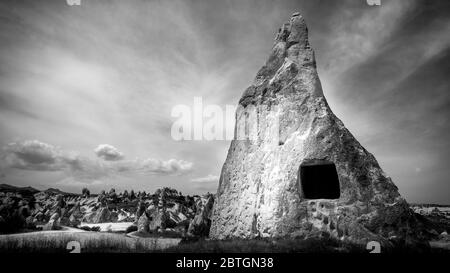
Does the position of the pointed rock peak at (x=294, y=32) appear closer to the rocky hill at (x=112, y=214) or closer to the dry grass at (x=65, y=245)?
the dry grass at (x=65, y=245)

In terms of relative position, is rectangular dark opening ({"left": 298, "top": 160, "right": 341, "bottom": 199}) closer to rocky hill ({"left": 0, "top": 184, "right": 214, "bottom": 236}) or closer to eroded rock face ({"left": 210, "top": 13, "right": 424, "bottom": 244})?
eroded rock face ({"left": 210, "top": 13, "right": 424, "bottom": 244})

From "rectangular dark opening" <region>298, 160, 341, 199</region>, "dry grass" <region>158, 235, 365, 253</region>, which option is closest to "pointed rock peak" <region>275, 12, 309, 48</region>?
"rectangular dark opening" <region>298, 160, 341, 199</region>

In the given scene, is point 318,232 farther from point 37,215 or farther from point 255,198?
point 37,215

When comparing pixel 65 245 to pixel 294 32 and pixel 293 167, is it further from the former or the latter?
pixel 294 32

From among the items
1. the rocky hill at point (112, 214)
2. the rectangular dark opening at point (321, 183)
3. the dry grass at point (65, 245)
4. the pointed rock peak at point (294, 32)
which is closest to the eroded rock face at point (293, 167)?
the pointed rock peak at point (294, 32)

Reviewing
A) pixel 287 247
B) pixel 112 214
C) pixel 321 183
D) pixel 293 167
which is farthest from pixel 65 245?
pixel 112 214

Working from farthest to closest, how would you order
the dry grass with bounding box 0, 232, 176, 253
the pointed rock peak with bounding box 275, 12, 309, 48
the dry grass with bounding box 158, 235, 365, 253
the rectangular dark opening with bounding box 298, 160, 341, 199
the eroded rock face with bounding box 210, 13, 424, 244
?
the pointed rock peak with bounding box 275, 12, 309, 48 < the rectangular dark opening with bounding box 298, 160, 341, 199 < the eroded rock face with bounding box 210, 13, 424, 244 < the dry grass with bounding box 0, 232, 176, 253 < the dry grass with bounding box 158, 235, 365, 253

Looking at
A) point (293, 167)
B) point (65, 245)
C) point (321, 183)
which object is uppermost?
point (293, 167)

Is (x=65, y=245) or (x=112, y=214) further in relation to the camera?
(x=112, y=214)

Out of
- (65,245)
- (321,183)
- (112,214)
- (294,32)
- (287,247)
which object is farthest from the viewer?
(112,214)

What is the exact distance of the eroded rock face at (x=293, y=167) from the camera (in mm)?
11367

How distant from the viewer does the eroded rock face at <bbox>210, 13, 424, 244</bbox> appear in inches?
448

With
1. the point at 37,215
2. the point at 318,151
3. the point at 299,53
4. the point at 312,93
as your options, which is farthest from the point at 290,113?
the point at 37,215

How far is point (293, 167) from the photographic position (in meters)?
13.1
